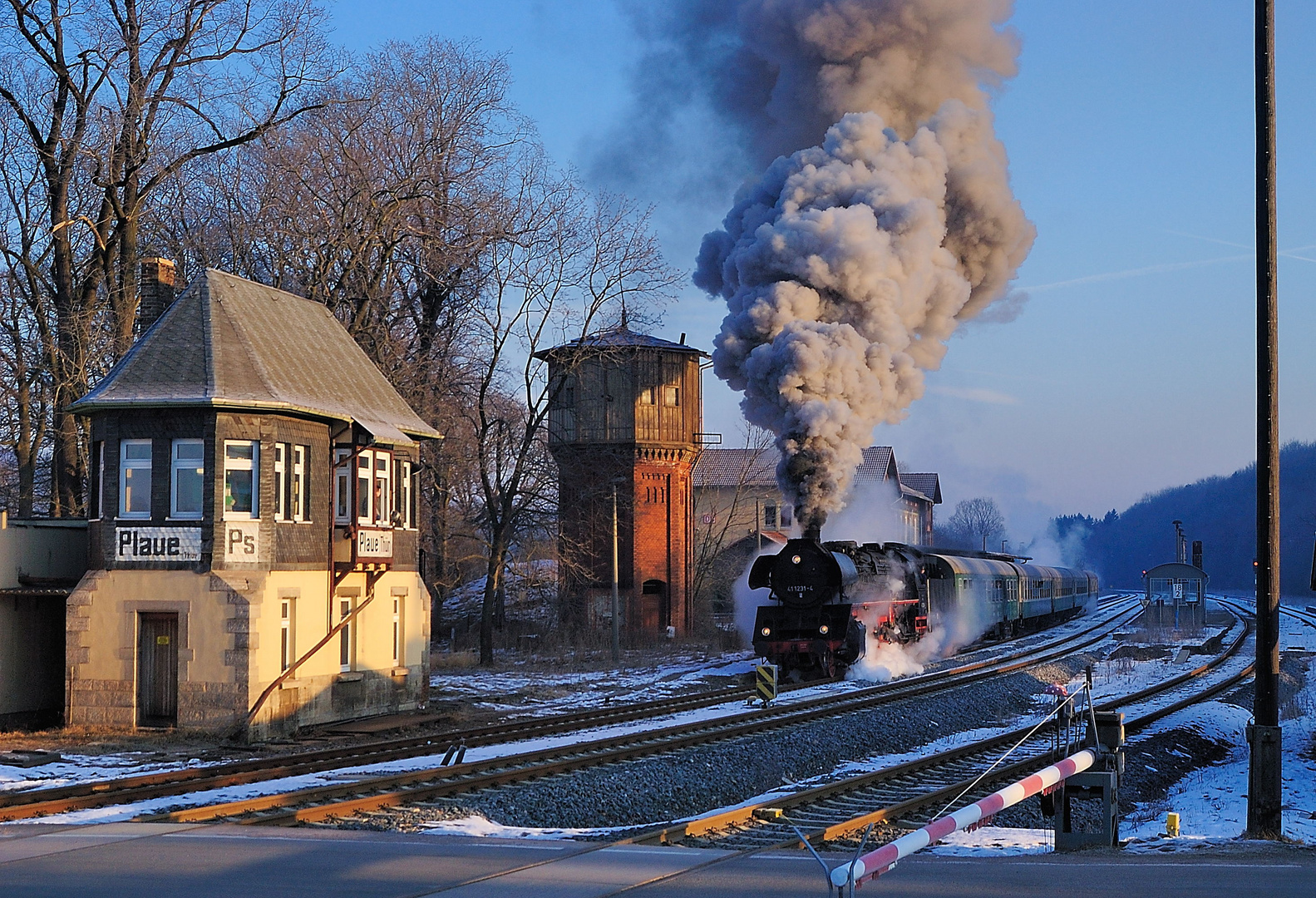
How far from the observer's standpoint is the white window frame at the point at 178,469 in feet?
63.3

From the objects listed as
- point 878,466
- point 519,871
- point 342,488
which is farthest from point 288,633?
point 878,466

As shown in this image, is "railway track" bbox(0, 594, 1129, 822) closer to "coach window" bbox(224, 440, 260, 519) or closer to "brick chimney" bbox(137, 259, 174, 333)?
"coach window" bbox(224, 440, 260, 519)

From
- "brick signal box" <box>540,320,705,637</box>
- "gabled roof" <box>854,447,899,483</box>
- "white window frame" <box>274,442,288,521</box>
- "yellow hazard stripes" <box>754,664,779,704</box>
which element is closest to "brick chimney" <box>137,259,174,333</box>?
"white window frame" <box>274,442,288,521</box>

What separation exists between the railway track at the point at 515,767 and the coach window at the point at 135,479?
8013 millimetres

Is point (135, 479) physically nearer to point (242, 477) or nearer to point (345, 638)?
point (242, 477)

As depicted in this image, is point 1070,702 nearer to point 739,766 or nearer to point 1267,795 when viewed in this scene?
point 1267,795

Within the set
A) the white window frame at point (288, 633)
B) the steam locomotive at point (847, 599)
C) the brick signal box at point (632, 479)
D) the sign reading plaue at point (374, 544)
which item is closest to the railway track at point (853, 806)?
the steam locomotive at point (847, 599)

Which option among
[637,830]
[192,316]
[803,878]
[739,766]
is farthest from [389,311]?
[803,878]

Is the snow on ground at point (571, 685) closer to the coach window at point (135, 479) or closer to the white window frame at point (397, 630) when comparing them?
the white window frame at point (397, 630)

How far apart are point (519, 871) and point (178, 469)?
42.0 feet

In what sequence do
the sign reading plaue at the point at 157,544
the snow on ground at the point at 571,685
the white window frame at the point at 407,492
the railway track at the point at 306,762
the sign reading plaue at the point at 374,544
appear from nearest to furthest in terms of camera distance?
the railway track at the point at 306,762, the sign reading plaue at the point at 157,544, the sign reading plaue at the point at 374,544, the white window frame at the point at 407,492, the snow on ground at the point at 571,685

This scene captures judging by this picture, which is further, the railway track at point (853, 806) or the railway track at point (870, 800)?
the railway track at point (870, 800)

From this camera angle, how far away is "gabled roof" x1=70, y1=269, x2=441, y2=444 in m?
19.2

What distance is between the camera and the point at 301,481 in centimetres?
2042
